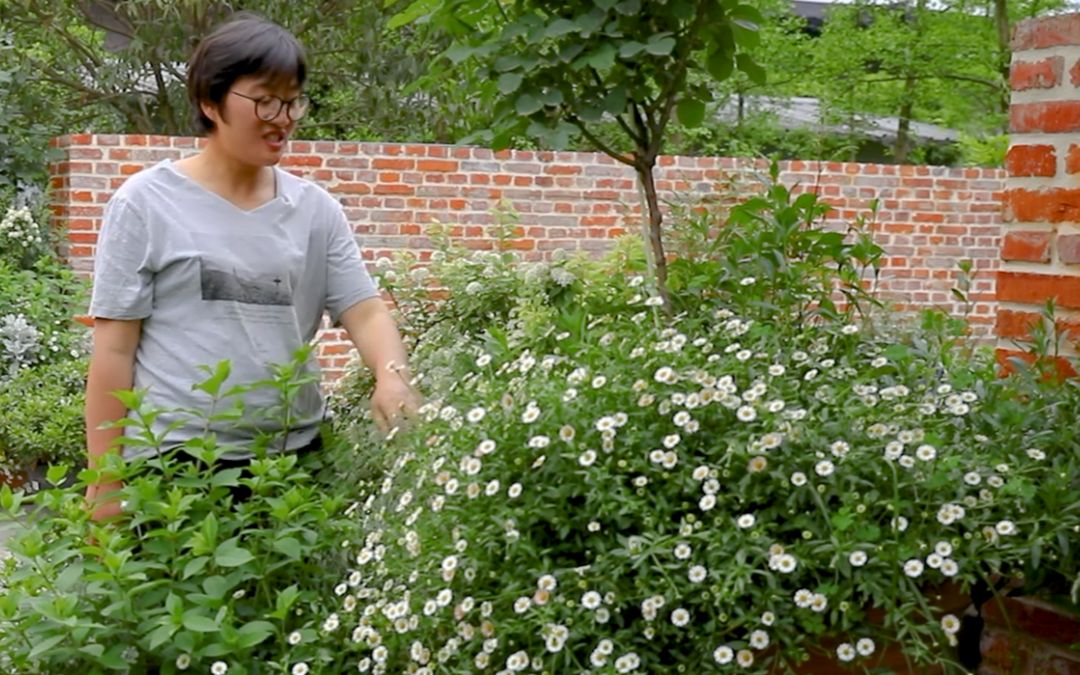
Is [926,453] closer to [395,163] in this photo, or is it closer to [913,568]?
[913,568]

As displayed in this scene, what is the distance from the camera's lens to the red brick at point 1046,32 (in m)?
2.73

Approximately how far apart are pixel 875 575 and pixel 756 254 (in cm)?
102

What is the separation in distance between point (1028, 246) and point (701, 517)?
1.14 m

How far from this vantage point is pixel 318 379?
2.77m

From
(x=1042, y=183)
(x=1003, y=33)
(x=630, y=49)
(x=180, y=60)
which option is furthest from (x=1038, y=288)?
(x=1003, y=33)

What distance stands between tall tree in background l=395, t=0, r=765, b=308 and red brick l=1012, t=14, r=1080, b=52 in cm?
59

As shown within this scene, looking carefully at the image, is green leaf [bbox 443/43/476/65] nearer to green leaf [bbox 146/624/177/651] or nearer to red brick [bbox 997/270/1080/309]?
red brick [bbox 997/270/1080/309]

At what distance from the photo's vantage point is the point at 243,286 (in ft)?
8.71

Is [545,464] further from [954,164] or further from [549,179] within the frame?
[954,164]

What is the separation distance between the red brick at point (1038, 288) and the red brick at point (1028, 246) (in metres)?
0.03

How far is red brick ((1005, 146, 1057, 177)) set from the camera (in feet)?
9.17

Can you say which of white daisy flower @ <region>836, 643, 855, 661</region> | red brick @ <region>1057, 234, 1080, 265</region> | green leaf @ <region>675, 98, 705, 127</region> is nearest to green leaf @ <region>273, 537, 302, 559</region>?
white daisy flower @ <region>836, 643, 855, 661</region>

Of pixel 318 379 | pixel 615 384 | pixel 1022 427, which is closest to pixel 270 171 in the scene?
pixel 318 379

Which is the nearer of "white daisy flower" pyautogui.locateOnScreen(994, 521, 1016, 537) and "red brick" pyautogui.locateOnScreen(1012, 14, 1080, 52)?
"white daisy flower" pyautogui.locateOnScreen(994, 521, 1016, 537)
